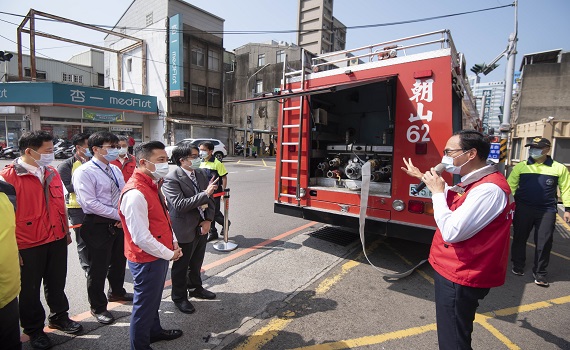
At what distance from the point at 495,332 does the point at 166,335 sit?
312cm

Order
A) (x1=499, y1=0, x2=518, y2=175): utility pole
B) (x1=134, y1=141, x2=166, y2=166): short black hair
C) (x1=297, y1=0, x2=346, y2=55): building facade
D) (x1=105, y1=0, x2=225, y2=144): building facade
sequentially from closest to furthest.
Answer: (x1=134, y1=141, x2=166, y2=166): short black hair, (x1=499, y1=0, x2=518, y2=175): utility pole, (x1=105, y1=0, x2=225, y2=144): building facade, (x1=297, y1=0, x2=346, y2=55): building facade

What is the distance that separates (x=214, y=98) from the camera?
28.1 m

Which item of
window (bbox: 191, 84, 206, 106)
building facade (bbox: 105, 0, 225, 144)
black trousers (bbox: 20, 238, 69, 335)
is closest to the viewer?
black trousers (bbox: 20, 238, 69, 335)

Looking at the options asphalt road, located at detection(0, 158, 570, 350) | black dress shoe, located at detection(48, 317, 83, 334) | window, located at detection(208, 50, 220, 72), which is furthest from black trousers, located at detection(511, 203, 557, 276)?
window, located at detection(208, 50, 220, 72)

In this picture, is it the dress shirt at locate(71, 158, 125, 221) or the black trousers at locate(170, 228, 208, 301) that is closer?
the dress shirt at locate(71, 158, 125, 221)

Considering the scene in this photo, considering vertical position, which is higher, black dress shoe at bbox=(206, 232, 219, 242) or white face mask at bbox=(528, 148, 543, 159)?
white face mask at bbox=(528, 148, 543, 159)

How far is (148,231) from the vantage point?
2.23 meters

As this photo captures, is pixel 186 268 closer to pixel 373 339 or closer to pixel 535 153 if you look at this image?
pixel 373 339

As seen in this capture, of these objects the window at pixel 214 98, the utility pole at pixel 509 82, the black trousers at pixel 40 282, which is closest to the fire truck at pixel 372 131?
the black trousers at pixel 40 282

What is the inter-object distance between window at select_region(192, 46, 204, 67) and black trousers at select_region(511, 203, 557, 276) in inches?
1029

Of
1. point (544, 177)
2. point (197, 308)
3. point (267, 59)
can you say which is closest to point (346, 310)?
point (197, 308)

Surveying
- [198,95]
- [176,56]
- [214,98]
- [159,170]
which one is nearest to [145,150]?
[159,170]

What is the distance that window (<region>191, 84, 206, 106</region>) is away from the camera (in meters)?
26.4

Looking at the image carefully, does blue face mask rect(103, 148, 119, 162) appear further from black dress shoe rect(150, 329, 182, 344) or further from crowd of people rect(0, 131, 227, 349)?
black dress shoe rect(150, 329, 182, 344)
